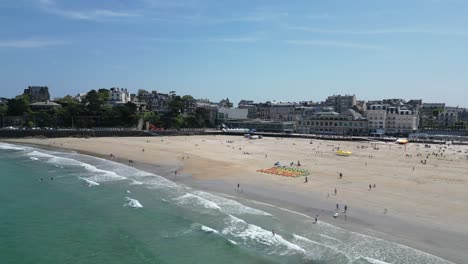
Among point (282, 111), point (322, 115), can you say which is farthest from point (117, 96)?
point (322, 115)

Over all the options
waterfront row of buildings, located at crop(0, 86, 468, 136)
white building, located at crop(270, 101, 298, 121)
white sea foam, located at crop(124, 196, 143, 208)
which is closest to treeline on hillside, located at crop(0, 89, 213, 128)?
waterfront row of buildings, located at crop(0, 86, 468, 136)

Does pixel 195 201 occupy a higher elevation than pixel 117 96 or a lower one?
lower

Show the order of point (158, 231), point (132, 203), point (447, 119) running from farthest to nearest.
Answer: point (447, 119) < point (132, 203) < point (158, 231)

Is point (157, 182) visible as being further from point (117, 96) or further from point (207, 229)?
point (117, 96)

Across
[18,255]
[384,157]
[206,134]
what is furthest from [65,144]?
[18,255]

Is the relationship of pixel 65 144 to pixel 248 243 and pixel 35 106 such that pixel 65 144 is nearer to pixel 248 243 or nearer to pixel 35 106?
pixel 35 106

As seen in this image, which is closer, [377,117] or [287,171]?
[287,171]

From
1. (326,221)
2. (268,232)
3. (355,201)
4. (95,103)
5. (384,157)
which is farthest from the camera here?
(95,103)
